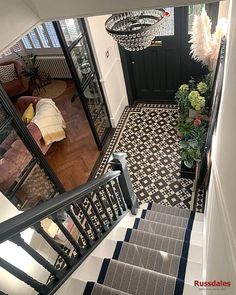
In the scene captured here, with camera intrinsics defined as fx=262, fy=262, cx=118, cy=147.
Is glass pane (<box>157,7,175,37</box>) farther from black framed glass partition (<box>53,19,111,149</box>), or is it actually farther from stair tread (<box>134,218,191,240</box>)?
stair tread (<box>134,218,191,240</box>)

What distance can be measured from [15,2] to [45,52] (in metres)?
5.30

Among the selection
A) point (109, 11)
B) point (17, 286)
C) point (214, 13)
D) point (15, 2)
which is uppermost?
point (15, 2)

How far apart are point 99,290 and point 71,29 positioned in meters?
3.25

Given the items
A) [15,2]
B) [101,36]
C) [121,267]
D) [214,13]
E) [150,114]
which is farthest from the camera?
[150,114]

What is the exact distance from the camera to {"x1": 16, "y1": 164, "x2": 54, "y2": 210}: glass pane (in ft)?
10.00

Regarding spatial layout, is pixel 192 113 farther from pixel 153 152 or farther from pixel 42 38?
pixel 42 38

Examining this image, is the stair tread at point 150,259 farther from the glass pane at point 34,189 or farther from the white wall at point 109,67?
the white wall at point 109,67

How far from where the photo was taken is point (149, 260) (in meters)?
2.28

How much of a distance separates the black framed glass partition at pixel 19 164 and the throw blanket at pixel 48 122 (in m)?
1.41

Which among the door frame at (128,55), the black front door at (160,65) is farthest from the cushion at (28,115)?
the black front door at (160,65)

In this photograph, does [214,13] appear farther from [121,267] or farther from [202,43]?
[121,267]

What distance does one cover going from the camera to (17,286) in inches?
68.4

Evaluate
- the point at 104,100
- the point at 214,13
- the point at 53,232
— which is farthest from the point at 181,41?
the point at 53,232

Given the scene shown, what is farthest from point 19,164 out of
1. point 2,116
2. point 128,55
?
point 128,55
